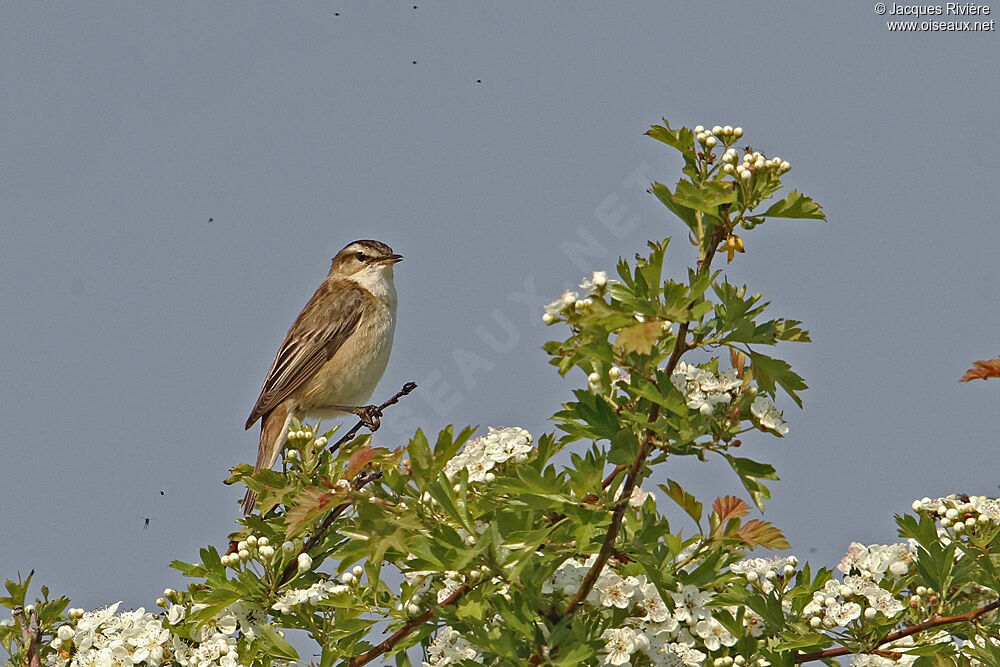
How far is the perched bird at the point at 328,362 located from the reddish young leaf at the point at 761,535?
5607 mm

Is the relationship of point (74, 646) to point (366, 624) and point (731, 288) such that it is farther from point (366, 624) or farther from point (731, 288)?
point (731, 288)

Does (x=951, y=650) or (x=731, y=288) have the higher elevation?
(x=731, y=288)

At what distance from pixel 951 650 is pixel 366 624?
6.86ft

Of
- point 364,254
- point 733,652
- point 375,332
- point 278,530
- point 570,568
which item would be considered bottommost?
point 733,652

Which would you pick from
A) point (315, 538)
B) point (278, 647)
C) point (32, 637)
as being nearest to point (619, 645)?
point (278, 647)

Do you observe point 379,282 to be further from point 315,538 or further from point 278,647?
point 278,647

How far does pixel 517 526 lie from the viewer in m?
3.46

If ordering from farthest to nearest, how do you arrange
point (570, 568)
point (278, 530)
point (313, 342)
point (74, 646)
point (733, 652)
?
point (313, 342)
point (74, 646)
point (278, 530)
point (733, 652)
point (570, 568)

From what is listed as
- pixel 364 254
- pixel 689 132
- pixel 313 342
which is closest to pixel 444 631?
pixel 689 132

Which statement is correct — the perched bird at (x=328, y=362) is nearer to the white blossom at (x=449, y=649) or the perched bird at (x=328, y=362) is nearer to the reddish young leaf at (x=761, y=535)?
the white blossom at (x=449, y=649)

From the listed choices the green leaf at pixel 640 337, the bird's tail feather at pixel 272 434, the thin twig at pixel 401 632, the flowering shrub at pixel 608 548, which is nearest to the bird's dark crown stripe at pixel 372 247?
the bird's tail feather at pixel 272 434

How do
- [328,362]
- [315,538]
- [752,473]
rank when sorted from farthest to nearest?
1. [328,362]
2. [315,538]
3. [752,473]

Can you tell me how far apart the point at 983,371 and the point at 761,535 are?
0.88 metres

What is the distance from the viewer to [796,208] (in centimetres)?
340
